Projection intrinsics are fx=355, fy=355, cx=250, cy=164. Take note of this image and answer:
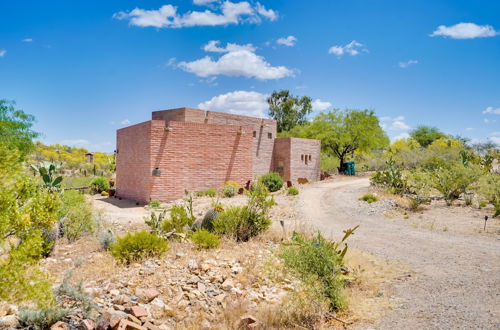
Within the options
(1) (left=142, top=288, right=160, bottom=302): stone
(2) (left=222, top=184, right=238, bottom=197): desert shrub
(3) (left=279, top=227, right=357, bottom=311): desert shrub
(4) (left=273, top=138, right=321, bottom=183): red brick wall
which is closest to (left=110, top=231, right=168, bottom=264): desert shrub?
(1) (left=142, top=288, right=160, bottom=302): stone

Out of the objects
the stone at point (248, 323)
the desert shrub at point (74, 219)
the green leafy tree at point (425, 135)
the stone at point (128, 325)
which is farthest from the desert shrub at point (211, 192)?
the green leafy tree at point (425, 135)

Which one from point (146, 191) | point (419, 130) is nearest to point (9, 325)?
point (146, 191)

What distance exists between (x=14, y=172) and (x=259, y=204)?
6.38 m

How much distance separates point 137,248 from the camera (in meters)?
6.71

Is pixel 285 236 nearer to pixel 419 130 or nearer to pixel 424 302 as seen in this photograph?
pixel 424 302

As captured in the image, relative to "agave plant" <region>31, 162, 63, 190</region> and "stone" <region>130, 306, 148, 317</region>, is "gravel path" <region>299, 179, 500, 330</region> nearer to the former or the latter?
"stone" <region>130, 306, 148, 317</region>

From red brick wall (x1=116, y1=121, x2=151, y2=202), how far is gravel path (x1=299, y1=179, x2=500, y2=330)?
8209 millimetres

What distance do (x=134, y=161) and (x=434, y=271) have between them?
1520cm

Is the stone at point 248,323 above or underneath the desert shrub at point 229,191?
underneath

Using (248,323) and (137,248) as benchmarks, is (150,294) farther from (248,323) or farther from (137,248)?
(137,248)

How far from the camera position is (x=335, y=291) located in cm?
495

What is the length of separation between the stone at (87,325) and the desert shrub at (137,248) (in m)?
2.27

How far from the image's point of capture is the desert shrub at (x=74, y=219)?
9.01m

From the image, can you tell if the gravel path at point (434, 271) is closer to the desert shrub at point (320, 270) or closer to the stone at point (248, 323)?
the desert shrub at point (320, 270)
